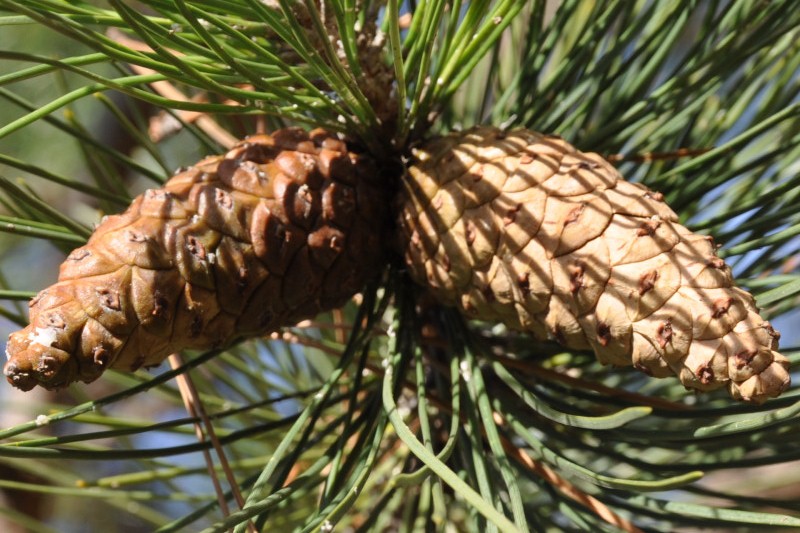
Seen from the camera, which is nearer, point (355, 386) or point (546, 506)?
point (355, 386)

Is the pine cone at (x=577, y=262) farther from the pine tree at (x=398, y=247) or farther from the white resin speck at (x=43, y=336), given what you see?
the white resin speck at (x=43, y=336)

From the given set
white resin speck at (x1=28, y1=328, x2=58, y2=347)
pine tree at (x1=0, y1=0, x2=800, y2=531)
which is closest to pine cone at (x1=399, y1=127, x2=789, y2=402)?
pine tree at (x1=0, y1=0, x2=800, y2=531)

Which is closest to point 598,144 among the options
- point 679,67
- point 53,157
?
point 679,67

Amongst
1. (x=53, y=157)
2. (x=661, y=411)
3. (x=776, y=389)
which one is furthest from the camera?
(x=53, y=157)

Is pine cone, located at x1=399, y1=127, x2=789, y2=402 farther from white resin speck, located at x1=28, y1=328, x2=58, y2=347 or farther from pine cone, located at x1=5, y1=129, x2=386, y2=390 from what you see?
white resin speck, located at x1=28, y1=328, x2=58, y2=347

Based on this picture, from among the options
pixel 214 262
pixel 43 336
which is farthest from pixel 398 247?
pixel 43 336

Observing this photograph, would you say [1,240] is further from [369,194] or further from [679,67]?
[679,67]

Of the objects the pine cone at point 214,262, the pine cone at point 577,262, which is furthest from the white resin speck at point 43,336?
the pine cone at point 577,262
